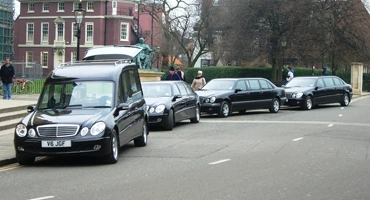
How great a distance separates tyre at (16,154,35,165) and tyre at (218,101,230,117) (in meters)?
11.4

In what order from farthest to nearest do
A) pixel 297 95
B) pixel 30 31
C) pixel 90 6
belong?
pixel 30 31
pixel 90 6
pixel 297 95

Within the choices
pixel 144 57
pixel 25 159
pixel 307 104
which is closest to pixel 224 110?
pixel 307 104

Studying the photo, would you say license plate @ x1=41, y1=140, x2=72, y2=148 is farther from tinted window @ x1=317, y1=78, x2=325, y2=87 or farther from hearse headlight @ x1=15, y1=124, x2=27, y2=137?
tinted window @ x1=317, y1=78, x2=325, y2=87

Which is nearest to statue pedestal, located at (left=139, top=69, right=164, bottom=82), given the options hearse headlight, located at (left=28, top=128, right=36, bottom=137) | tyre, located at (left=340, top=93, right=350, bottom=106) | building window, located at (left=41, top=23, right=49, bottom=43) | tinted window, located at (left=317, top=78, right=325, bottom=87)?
tinted window, located at (left=317, top=78, right=325, bottom=87)

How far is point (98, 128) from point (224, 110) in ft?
38.3

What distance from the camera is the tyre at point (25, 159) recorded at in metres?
10.7

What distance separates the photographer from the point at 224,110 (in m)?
21.9

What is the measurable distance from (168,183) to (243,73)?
42306 mm

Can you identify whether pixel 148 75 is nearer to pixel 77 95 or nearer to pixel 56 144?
pixel 77 95

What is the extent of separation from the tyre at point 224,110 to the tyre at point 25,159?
11408 millimetres

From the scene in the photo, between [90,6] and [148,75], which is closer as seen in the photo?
[148,75]

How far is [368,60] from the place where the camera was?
47562 millimetres

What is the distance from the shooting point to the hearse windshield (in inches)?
461

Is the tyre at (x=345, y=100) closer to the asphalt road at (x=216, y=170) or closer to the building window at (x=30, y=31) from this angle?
the asphalt road at (x=216, y=170)
